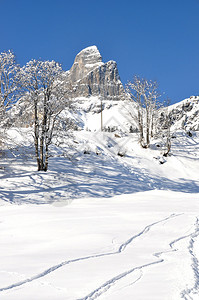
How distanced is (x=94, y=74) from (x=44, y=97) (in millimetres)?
155847

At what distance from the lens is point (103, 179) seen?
19.2 meters

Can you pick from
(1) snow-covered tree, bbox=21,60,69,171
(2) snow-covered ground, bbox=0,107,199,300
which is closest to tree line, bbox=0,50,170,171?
(1) snow-covered tree, bbox=21,60,69,171

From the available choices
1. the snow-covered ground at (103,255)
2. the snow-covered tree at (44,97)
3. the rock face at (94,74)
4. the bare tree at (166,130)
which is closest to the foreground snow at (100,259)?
the snow-covered ground at (103,255)

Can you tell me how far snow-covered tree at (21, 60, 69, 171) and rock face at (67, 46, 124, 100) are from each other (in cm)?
12277

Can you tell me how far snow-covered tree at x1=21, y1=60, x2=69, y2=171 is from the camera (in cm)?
1759

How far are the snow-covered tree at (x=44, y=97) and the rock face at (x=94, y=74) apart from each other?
123 meters

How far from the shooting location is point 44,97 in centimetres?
A: 1795

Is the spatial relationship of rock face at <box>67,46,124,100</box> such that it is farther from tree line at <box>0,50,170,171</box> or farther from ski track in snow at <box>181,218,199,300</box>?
ski track in snow at <box>181,218,199,300</box>

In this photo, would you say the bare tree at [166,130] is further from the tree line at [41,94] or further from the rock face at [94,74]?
the rock face at [94,74]

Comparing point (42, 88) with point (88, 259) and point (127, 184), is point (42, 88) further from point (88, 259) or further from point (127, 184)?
point (88, 259)

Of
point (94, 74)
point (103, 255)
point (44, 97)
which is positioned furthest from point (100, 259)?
point (94, 74)

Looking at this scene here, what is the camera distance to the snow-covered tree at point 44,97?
17594 millimetres

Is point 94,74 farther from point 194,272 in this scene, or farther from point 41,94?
point 194,272

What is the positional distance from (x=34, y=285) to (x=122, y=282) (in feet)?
3.02
